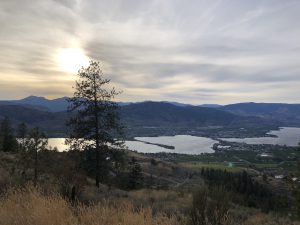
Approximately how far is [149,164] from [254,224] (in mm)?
112275

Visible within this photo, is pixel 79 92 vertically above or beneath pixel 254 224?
above

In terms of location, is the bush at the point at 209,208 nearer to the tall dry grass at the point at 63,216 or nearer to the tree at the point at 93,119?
the tall dry grass at the point at 63,216

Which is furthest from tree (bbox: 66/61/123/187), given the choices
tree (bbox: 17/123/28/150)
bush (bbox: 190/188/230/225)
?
bush (bbox: 190/188/230/225)

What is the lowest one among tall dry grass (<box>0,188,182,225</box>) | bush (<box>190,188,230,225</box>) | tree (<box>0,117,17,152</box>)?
tree (<box>0,117,17,152</box>)

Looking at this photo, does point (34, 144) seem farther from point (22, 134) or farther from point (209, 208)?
point (22, 134)

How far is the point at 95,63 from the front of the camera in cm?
2811

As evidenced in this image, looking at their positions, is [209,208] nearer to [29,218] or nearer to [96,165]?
[29,218]

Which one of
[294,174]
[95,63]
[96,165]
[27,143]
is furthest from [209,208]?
[294,174]

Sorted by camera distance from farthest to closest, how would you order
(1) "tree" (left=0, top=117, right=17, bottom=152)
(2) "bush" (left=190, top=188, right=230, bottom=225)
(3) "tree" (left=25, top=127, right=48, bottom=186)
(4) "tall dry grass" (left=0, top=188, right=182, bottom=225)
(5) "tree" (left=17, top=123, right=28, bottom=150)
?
(1) "tree" (left=0, top=117, right=17, bottom=152), (5) "tree" (left=17, top=123, right=28, bottom=150), (3) "tree" (left=25, top=127, right=48, bottom=186), (2) "bush" (left=190, top=188, right=230, bottom=225), (4) "tall dry grass" (left=0, top=188, right=182, bottom=225)

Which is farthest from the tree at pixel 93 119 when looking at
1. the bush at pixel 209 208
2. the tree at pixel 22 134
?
the bush at pixel 209 208

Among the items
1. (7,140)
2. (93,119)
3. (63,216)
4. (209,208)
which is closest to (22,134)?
(7,140)

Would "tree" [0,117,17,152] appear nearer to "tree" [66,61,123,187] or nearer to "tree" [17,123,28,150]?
"tree" [17,123,28,150]

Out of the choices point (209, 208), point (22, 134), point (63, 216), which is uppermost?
point (63, 216)

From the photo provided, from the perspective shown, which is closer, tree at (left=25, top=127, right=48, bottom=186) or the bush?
Result: the bush
